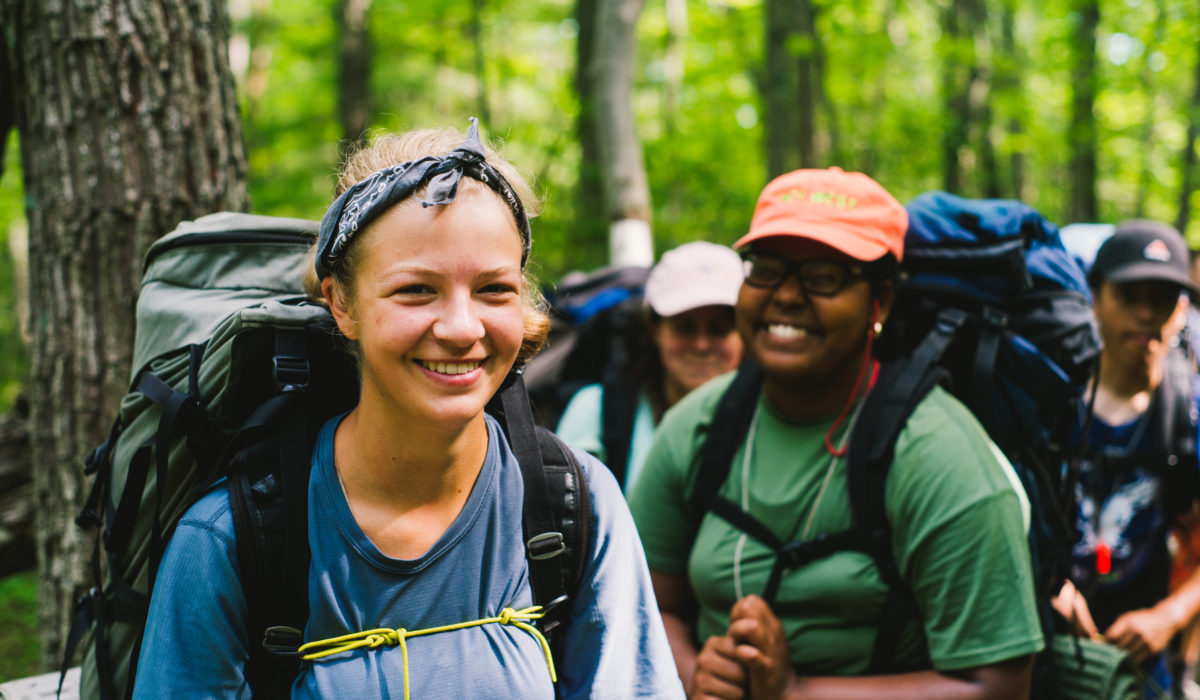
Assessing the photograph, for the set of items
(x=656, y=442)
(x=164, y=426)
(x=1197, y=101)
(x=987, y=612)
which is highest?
(x=1197, y=101)

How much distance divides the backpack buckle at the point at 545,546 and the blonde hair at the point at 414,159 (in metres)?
0.43

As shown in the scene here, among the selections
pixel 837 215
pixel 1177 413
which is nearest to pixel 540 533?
pixel 837 215

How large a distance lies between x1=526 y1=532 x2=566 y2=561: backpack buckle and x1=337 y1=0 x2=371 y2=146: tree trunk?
31.5ft

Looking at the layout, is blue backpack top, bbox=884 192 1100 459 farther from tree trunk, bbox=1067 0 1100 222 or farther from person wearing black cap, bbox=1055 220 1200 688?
tree trunk, bbox=1067 0 1100 222

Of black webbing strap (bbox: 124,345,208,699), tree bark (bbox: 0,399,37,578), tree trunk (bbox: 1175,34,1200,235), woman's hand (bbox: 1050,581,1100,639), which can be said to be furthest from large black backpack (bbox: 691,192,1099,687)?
tree trunk (bbox: 1175,34,1200,235)

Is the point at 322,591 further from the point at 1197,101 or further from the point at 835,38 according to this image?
the point at 1197,101

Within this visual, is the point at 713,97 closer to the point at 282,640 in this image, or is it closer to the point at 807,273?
the point at 807,273

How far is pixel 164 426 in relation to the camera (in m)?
1.87

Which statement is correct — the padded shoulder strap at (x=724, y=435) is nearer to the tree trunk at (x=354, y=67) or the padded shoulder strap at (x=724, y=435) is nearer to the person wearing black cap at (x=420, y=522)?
the person wearing black cap at (x=420, y=522)

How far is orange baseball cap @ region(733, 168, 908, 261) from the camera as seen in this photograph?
105 inches

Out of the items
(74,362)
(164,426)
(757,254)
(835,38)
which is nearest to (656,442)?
(757,254)

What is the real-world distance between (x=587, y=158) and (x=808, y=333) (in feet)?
25.2


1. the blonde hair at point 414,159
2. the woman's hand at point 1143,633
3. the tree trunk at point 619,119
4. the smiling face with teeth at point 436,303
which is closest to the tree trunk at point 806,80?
the tree trunk at point 619,119

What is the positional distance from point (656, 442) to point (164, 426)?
1642 millimetres
